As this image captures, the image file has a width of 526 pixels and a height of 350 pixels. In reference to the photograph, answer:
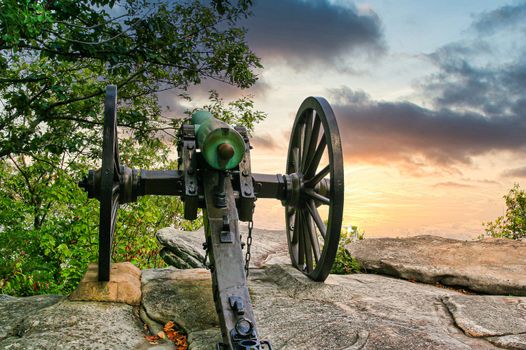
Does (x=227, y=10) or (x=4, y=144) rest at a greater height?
(x=227, y=10)

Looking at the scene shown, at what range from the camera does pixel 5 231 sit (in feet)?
26.4

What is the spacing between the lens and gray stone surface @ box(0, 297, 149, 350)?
148 inches

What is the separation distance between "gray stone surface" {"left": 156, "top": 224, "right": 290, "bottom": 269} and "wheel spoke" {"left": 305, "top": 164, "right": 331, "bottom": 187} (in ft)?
6.93

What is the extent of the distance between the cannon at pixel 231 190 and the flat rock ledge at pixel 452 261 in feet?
4.18

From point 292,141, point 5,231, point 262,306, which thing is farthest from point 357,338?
point 5,231

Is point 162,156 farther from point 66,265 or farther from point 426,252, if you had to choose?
point 426,252

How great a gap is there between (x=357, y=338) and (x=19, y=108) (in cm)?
534

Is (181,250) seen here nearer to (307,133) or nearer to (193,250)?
(193,250)

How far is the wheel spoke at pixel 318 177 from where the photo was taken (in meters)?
4.98

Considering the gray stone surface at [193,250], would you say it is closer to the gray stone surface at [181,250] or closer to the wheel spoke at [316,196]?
the gray stone surface at [181,250]

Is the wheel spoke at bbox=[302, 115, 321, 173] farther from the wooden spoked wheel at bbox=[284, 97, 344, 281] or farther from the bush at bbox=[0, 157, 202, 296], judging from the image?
the bush at bbox=[0, 157, 202, 296]

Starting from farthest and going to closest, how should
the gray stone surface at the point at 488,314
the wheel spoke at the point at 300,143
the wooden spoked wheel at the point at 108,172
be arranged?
the wheel spoke at the point at 300,143, the gray stone surface at the point at 488,314, the wooden spoked wheel at the point at 108,172

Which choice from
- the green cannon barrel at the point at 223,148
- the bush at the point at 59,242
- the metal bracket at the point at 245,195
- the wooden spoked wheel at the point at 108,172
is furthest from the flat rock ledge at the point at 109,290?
the bush at the point at 59,242

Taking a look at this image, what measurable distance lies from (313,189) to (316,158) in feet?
1.06
